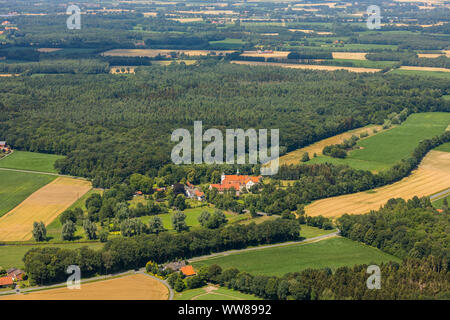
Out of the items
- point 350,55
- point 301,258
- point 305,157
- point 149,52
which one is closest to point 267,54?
point 350,55

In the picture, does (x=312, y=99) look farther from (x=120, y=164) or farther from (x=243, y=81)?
(x=120, y=164)

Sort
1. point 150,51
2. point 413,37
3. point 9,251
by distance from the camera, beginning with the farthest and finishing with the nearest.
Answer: point 413,37 → point 150,51 → point 9,251

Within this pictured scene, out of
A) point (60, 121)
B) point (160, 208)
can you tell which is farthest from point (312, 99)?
point (160, 208)

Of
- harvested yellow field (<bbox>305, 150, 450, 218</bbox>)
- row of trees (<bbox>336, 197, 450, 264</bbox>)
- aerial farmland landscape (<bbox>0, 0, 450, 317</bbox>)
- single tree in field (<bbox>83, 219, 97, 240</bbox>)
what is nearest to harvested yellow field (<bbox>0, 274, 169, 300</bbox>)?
aerial farmland landscape (<bbox>0, 0, 450, 317</bbox>)

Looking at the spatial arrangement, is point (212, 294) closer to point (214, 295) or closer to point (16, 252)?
point (214, 295)

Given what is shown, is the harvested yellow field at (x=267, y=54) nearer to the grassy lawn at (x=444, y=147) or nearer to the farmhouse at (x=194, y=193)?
the grassy lawn at (x=444, y=147)

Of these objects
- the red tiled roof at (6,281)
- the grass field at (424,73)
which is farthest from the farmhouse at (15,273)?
the grass field at (424,73)
